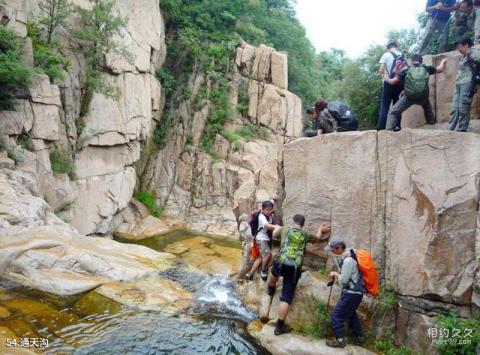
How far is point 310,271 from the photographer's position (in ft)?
26.8

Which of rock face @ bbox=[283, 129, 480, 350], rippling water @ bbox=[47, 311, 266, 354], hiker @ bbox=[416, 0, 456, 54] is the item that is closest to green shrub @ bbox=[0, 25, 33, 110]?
rippling water @ bbox=[47, 311, 266, 354]

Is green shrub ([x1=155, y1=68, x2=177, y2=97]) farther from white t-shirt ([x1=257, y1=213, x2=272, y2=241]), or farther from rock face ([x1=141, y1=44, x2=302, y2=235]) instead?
white t-shirt ([x1=257, y1=213, x2=272, y2=241])

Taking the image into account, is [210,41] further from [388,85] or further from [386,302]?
[386,302]

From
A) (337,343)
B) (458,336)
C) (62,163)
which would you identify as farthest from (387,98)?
(62,163)

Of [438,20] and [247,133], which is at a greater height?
[438,20]

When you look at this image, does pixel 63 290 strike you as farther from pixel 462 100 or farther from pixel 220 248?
pixel 220 248

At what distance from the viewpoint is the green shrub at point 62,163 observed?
17297 millimetres

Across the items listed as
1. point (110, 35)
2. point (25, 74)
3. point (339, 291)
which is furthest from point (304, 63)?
point (339, 291)

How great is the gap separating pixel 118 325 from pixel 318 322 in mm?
3762

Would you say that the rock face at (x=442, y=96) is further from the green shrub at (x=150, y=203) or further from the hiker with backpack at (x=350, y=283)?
the green shrub at (x=150, y=203)

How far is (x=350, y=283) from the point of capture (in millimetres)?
6363

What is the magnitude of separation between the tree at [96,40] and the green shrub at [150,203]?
7.37m

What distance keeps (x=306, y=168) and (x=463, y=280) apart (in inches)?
150

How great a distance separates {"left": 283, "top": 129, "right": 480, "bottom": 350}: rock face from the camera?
623 centimetres
